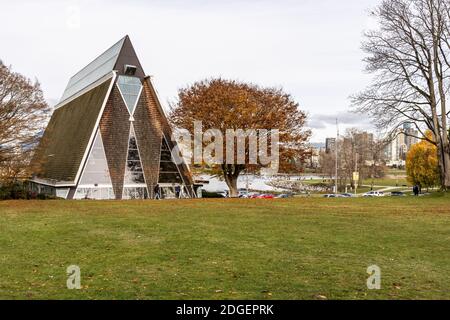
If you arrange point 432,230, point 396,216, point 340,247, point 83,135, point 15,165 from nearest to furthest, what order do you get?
1. point 340,247
2. point 432,230
3. point 396,216
4. point 15,165
5. point 83,135

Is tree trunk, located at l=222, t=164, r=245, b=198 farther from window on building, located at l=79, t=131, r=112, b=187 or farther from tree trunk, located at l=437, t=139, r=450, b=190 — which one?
tree trunk, located at l=437, t=139, r=450, b=190

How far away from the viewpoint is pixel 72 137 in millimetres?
42469

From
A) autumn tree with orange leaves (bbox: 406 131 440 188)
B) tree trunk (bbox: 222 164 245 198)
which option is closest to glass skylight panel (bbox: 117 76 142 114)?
tree trunk (bbox: 222 164 245 198)

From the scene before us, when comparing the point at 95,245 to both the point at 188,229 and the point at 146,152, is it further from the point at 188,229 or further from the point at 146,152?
the point at 146,152

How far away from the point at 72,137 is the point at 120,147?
25.3 ft

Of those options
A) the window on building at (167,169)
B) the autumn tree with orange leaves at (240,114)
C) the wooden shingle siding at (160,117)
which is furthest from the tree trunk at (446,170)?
the window on building at (167,169)

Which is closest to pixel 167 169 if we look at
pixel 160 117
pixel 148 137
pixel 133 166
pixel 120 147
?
pixel 133 166

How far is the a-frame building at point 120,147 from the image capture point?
37312mm

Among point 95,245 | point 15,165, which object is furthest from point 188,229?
point 15,165

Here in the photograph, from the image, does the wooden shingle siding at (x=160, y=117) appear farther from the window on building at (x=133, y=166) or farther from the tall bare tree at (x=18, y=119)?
the tall bare tree at (x=18, y=119)

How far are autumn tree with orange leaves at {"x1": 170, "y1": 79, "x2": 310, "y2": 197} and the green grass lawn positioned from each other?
21754 mm

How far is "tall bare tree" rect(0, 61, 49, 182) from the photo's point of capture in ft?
87.9
